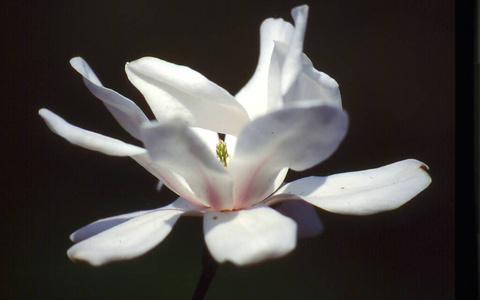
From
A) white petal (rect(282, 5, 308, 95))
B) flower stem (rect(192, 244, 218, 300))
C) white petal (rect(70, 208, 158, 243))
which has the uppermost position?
white petal (rect(282, 5, 308, 95))

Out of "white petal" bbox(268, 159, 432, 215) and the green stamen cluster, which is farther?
the green stamen cluster

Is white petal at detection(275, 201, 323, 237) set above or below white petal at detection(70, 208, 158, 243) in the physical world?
below

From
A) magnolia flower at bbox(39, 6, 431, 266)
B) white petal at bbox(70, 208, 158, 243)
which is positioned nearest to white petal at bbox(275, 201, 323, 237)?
magnolia flower at bbox(39, 6, 431, 266)

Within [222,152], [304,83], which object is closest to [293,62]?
[304,83]

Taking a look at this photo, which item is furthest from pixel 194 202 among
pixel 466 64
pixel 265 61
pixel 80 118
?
pixel 80 118

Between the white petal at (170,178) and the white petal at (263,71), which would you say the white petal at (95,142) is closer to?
the white petal at (170,178)

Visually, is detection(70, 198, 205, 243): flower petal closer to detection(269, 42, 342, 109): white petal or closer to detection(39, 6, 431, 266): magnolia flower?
detection(39, 6, 431, 266): magnolia flower

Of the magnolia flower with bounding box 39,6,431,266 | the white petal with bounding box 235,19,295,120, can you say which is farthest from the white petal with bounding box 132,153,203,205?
the white petal with bounding box 235,19,295,120
